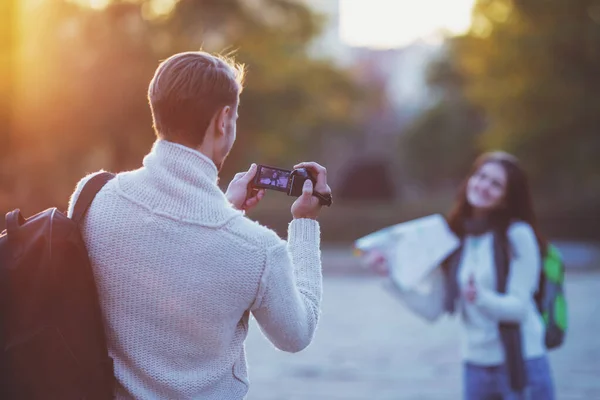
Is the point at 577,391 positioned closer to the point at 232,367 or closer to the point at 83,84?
the point at 232,367

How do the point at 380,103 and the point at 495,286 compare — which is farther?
the point at 380,103

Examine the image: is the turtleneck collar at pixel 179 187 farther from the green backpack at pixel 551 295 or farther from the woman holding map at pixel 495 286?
the green backpack at pixel 551 295

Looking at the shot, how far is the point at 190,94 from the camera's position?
205 centimetres

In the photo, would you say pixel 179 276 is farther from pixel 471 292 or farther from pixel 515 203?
pixel 515 203

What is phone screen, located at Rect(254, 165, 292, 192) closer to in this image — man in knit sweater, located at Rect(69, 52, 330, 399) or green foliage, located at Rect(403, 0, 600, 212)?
man in knit sweater, located at Rect(69, 52, 330, 399)

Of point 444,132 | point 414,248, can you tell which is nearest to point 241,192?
point 414,248

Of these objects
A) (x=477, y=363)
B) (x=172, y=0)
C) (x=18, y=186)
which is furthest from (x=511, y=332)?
(x=172, y=0)

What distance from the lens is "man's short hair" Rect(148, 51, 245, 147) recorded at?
2.06 meters

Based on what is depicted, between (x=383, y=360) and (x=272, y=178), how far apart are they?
698 cm

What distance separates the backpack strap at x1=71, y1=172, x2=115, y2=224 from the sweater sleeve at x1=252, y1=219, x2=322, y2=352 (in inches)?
17.9

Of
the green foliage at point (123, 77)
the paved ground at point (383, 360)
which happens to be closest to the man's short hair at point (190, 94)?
the paved ground at point (383, 360)

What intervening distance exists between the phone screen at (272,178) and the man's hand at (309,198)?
5cm

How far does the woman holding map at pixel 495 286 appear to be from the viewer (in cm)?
439

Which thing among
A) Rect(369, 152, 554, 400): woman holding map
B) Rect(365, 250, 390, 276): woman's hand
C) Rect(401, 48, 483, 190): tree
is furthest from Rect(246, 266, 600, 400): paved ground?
Rect(401, 48, 483, 190): tree
